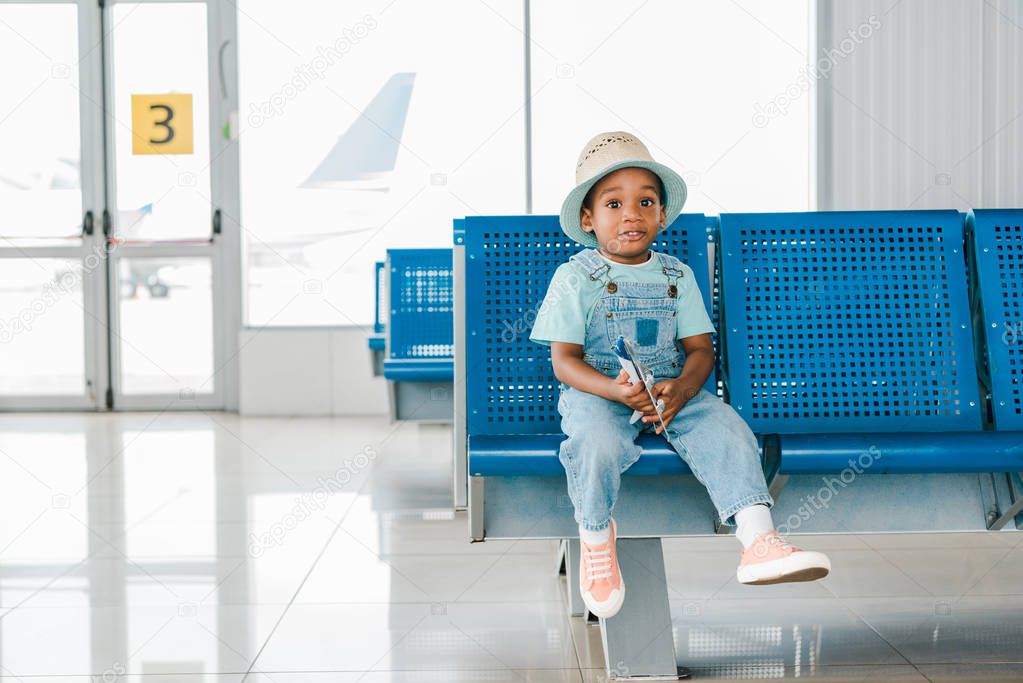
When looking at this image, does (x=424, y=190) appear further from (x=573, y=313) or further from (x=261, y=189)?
(x=573, y=313)

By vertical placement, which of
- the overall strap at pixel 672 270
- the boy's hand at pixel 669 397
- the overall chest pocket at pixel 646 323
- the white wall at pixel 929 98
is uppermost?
the white wall at pixel 929 98

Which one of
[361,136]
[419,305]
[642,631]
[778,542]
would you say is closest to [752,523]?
[778,542]

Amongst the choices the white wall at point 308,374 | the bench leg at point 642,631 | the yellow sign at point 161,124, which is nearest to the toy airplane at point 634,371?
the bench leg at point 642,631

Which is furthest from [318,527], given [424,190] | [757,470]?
[424,190]

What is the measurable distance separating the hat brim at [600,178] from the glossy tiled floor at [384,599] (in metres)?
0.96

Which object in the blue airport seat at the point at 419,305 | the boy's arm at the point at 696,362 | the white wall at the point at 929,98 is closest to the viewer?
the boy's arm at the point at 696,362

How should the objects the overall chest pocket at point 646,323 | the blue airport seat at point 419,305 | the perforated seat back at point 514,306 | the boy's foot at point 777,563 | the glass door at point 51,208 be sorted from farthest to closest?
1. the glass door at point 51,208
2. the blue airport seat at point 419,305
3. the perforated seat back at point 514,306
4. the overall chest pocket at point 646,323
5. the boy's foot at point 777,563

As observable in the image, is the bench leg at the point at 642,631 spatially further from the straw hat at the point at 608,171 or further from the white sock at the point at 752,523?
the straw hat at the point at 608,171

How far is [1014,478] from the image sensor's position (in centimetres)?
229

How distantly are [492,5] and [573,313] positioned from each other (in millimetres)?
5778

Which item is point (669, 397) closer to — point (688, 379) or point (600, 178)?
point (688, 379)

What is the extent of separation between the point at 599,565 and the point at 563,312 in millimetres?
561

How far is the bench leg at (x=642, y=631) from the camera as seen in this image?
2234 millimetres

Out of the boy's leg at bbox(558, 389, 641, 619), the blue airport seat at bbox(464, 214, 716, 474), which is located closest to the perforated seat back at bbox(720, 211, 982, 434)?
the blue airport seat at bbox(464, 214, 716, 474)
